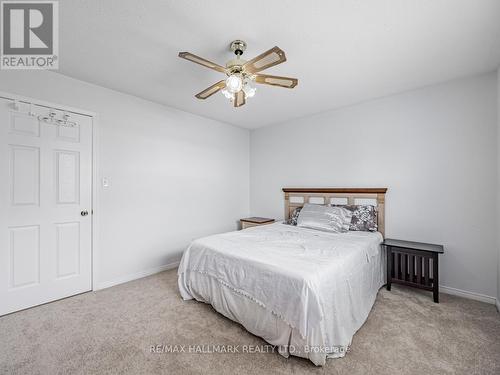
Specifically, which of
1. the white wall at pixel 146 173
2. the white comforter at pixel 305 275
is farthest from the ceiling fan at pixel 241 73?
the white wall at pixel 146 173

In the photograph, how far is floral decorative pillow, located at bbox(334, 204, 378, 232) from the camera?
10.2 feet

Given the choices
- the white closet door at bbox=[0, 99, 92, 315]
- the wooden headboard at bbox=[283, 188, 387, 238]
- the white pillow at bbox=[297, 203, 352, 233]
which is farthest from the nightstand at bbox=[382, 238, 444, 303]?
the white closet door at bbox=[0, 99, 92, 315]

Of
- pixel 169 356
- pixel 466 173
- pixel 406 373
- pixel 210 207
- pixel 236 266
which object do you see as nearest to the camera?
pixel 406 373

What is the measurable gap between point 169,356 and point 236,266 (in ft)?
2.62

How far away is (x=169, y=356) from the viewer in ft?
5.66

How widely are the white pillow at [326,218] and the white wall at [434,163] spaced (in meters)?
0.54

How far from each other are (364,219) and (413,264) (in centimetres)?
72

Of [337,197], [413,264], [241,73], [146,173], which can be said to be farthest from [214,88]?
[413,264]

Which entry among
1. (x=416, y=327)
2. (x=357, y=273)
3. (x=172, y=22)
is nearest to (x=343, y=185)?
(x=357, y=273)

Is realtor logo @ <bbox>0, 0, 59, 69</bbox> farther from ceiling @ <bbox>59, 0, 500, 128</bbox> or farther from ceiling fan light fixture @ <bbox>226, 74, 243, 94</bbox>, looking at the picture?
ceiling fan light fixture @ <bbox>226, 74, 243, 94</bbox>

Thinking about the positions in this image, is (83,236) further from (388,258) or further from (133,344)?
(388,258)

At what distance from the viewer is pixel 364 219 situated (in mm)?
3141

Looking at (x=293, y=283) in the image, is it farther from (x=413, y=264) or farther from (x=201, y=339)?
(x=413, y=264)

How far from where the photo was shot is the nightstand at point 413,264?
2504mm
